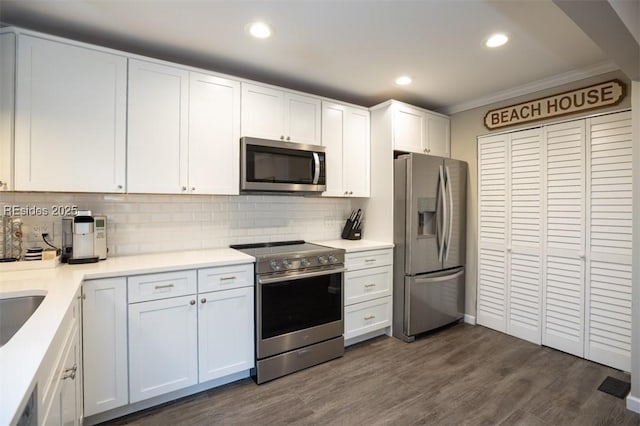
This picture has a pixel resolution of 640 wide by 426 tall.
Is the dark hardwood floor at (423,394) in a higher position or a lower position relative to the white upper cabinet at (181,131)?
lower

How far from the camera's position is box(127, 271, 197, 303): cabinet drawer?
80.3 inches

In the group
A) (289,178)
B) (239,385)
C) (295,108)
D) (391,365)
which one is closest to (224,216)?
(289,178)

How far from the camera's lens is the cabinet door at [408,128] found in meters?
3.38

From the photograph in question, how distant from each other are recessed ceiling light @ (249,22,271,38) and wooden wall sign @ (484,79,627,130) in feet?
8.60

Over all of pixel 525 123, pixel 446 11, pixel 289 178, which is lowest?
pixel 289 178

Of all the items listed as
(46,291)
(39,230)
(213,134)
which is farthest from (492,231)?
(39,230)

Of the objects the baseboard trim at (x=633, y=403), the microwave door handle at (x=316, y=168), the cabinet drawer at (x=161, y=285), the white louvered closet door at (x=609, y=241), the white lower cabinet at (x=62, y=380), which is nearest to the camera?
the white lower cabinet at (x=62, y=380)

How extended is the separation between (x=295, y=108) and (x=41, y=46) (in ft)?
6.04

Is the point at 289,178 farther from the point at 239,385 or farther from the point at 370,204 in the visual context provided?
the point at 239,385

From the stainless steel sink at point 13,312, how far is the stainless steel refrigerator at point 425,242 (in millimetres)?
2829

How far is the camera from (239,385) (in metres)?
2.46

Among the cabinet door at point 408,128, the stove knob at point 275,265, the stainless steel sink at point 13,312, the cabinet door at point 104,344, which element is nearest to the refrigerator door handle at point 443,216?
the cabinet door at point 408,128

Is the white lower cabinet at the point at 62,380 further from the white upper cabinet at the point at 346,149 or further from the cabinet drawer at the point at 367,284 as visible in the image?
the white upper cabinet at the point at 346,149

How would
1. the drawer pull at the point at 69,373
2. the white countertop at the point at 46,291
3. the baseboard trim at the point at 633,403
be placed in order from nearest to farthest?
the white countertop at the point at 46,291
the drawer pull at the point at 69,373
the baseboard trim at the point at 633,403
